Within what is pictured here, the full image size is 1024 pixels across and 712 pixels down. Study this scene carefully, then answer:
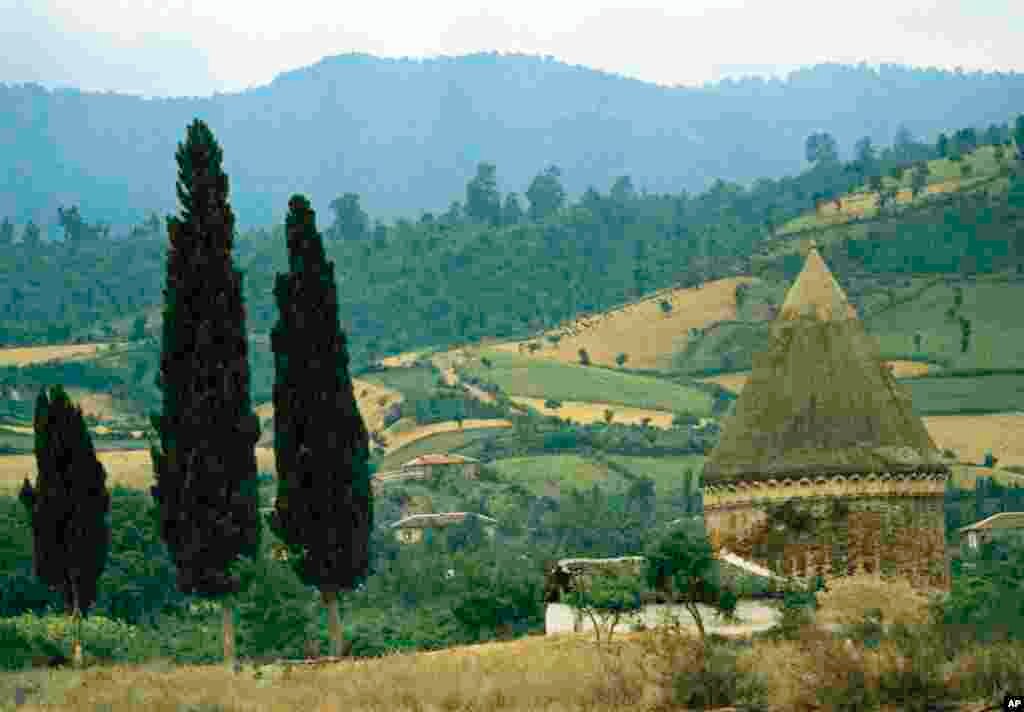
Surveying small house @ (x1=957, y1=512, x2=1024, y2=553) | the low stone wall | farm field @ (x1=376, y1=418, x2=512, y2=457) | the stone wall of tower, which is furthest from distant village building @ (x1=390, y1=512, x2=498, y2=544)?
the stone wall of tower

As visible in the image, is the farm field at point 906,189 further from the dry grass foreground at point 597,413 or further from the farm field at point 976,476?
the farm field at point 976,476

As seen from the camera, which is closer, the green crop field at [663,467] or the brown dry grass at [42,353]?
the green crop field at [663,467]

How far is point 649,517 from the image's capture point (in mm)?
106312

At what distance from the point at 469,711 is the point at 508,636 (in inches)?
945

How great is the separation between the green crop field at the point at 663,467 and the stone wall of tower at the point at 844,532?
263 ft

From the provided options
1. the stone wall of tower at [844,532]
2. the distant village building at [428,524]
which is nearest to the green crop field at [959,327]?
the distant village building at [428,524]

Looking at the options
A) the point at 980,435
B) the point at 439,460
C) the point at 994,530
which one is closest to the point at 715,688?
the point at 994,530

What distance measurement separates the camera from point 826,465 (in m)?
35.8

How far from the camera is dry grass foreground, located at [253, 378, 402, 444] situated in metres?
143

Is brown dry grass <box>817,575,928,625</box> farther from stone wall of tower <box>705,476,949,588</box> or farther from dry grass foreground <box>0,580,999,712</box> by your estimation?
stone wall of tower <box>705,476,949,588</box>

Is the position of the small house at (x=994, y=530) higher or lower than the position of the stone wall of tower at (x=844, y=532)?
lower

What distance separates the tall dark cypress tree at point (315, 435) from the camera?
39.5 metres

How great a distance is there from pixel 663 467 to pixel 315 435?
84.4 metres

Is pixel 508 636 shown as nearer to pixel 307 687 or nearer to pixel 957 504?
pixel 307 687
